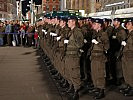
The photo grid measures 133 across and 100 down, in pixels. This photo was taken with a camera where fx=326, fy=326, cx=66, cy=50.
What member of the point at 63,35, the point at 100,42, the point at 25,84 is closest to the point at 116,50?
the point at 100,42

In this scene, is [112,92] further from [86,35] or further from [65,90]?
[86,35]

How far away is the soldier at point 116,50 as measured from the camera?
934 cm

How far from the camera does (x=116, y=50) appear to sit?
958 centimetres

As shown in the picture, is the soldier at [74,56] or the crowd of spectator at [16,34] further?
the crowd of spectator at [16,34]

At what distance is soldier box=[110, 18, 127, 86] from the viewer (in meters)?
9.34

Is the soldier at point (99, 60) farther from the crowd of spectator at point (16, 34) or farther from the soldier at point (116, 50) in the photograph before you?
the crowd of spectator at point (16, 34)

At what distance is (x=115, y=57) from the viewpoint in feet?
31.2

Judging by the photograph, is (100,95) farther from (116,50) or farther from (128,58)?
(116,50)

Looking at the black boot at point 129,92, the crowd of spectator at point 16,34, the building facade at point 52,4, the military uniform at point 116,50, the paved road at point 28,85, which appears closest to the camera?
the paved road at point 28,85

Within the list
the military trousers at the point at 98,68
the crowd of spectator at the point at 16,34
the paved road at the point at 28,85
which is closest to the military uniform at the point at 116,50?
the paved road at the point at 28,85

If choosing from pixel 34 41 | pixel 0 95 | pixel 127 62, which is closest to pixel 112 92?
pixel 127 62

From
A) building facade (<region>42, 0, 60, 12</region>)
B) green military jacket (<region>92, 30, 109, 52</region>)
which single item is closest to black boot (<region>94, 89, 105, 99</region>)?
green military jacket (<region>92, 30, 109, 52</region>)

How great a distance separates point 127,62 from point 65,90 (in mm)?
1936

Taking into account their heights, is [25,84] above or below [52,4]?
below
